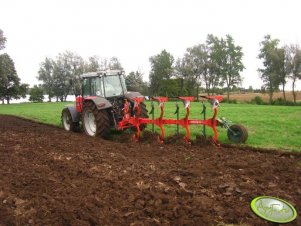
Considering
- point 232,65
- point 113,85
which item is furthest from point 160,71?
point 113,85

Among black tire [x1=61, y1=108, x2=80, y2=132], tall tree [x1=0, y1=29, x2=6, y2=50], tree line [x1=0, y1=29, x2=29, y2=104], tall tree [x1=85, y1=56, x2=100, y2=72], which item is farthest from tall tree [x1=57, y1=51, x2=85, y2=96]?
black tire [x1=61, y1=108, x2=80, y2=132]

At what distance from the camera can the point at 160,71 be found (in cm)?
6412

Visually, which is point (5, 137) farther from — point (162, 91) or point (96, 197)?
point (162, 91)

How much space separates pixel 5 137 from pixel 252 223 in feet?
29.2

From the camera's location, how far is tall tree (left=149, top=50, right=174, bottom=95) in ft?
199

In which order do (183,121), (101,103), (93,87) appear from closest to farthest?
(183,121), (101,103), (93,87)

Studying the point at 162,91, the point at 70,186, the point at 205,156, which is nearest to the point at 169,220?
the point at 70,186

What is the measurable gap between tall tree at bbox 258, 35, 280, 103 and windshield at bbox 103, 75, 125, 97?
4103 cm

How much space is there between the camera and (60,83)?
74.1 meters

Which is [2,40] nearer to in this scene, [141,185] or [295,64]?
[295,64]

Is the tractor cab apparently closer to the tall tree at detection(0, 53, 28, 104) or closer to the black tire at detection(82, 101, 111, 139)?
the black tire at detection(82, 101, 111, 139)

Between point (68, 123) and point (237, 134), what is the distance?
666 centimetres

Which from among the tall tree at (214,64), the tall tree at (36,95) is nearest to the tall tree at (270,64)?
the tall tree at (214,64)

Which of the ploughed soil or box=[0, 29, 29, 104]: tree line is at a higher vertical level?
box=[0, 29, 29, 104]: tree line
